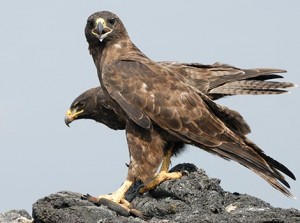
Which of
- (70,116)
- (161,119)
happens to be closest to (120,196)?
(161,119)

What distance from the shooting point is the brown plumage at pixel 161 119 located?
38.5 ft

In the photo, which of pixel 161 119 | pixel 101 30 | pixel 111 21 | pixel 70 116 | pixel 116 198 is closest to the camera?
pixel 116 198

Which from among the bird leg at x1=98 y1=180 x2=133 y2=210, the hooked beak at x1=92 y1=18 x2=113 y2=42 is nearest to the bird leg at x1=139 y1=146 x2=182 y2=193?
the bird leg at x1=98 y1=180 x2=133 y2=210

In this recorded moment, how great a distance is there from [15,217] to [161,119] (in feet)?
8.50

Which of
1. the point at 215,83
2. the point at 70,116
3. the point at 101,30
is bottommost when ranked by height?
the point at 70,116

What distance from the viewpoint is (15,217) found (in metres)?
10.9

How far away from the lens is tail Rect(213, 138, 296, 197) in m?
11.5

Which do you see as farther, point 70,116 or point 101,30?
point 70,116

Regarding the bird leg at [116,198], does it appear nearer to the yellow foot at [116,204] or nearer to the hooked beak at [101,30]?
the yellow foot at [116,204]

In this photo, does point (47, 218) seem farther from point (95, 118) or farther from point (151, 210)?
point (95, 118)

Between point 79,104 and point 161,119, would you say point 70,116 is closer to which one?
point 79,104

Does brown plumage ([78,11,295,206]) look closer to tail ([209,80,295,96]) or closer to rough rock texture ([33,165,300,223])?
rough rock texture ([33,165,300,223])

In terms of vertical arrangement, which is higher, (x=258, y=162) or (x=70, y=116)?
(x=70, y=116)

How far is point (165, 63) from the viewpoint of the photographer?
46.8 feet
